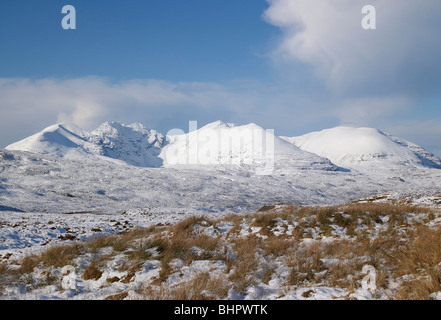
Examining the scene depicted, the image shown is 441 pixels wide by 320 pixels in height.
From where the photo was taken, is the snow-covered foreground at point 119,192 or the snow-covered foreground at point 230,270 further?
the snow-covered foreground at point 119,192

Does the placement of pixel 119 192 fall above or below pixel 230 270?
below

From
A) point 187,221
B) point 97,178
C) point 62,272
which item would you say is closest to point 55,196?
point 97,178

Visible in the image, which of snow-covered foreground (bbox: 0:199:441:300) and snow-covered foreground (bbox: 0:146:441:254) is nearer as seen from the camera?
snow-covered foreground (bbox: 0:199:441:300)

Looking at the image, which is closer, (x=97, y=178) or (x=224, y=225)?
(x=224, y=225)

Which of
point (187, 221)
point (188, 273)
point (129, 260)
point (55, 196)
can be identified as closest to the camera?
point (188, 273)

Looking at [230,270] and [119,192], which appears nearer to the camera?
[230,270]

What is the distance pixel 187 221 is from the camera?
13.3 m

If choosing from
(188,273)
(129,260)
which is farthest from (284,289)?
(129,260)
